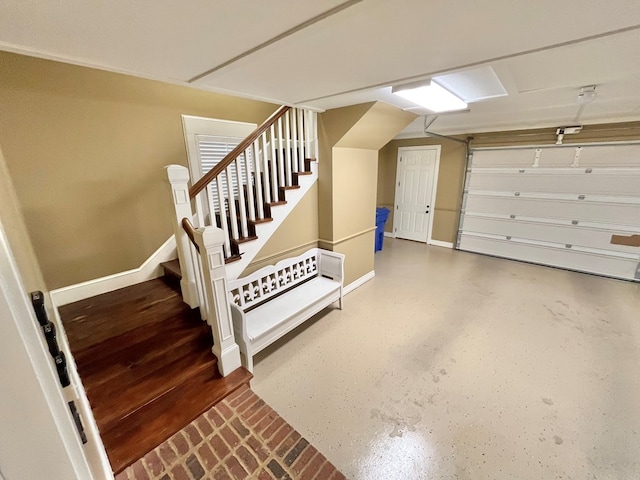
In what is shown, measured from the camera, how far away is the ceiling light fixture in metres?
1.85

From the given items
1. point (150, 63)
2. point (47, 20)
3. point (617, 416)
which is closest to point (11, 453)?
point (47, 20)

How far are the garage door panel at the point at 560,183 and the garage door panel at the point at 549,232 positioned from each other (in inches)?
22.7

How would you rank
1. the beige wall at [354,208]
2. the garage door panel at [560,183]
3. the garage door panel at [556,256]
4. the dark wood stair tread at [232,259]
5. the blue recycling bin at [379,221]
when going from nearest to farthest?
the dark wood stair tread at [232,259] → the beige wall at [354,208] → the garage door panel at [560,183] → the garage door panel at [556,256] → the blue recycling bin at [379,221]

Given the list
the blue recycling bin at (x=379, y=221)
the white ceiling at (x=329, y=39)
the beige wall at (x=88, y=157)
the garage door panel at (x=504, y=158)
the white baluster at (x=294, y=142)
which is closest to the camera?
the white ceiling at (x=329, y=39)

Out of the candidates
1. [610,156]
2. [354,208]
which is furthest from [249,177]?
[610,156]

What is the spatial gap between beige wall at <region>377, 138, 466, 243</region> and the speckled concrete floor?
2.17m

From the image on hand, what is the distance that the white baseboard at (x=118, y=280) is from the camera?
2252 mm

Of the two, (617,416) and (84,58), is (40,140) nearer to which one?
(84,58)

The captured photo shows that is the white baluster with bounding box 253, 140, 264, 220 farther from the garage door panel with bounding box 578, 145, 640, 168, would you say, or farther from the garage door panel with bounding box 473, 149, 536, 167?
the garage door panel with bounding box 578, 145, 640, 168

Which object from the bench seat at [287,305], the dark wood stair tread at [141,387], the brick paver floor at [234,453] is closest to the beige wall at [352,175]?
the bench seat at [287,305]

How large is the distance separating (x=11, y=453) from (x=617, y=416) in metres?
3.12

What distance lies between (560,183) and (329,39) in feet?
16.3

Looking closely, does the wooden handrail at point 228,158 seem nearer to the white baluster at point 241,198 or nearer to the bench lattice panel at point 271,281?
the white baluster at point 241,198

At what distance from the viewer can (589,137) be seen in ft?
12.8
